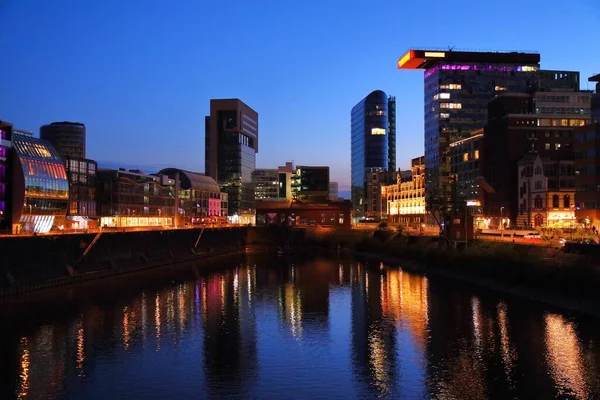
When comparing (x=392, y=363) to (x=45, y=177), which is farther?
(x=45, y=177)

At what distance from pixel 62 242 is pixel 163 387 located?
53.4 metres

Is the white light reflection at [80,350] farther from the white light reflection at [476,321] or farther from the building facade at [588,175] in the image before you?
the building facade at [588,175]

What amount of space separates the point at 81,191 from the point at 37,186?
3412 cm

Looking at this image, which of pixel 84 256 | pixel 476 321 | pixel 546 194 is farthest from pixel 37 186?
pixel 546 194

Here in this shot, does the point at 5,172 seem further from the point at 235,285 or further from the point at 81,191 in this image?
the point at 235,285

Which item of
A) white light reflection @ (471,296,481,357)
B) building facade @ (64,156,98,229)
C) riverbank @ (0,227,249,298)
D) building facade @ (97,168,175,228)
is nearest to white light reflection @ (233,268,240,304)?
riverbank @ (0,227,249,298)

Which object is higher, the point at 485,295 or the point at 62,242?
the point at 62,242

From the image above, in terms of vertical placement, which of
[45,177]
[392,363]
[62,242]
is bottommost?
[392,363]

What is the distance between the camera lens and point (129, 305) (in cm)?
6781

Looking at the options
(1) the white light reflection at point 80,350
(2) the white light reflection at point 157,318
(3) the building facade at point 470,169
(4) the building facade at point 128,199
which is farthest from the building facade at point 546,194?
(4) the building facade at point 128,199

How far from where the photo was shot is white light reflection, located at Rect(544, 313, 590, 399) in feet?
122

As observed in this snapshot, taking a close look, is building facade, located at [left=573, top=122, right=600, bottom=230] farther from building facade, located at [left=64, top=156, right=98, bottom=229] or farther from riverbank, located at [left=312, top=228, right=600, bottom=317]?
building facade, located at [left=64, top=156, right=98, bottom=229]

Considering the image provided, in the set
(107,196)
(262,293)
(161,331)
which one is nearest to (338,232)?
(107,196)

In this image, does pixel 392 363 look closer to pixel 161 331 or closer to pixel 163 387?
pixel 163 387
